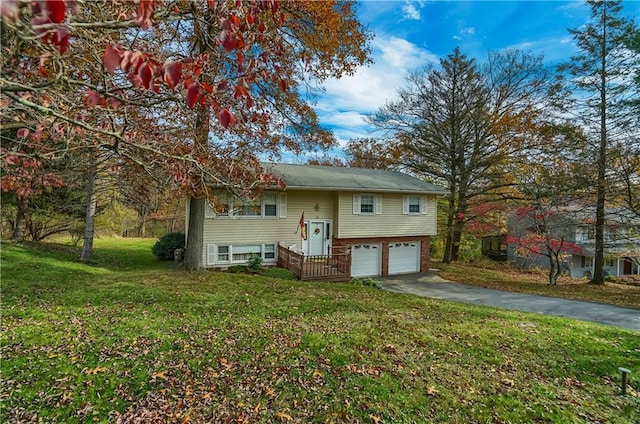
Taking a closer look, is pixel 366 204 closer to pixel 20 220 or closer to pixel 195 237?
pixel 195 237

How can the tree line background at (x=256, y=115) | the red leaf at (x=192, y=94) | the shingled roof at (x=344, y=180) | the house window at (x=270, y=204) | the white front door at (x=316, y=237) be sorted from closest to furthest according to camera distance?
the red leaf at (x=192, y=94)
the tree line background at (x=256, y=115)
the house window at (x=270, y=204)
the shingled roof at (x=344, y=180)
the white front door at (x=316, y=237)

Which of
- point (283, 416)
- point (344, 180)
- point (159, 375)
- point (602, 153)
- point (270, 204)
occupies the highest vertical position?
point (602, 153)

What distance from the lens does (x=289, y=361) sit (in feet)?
15.0

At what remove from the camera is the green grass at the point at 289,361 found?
11.8ft

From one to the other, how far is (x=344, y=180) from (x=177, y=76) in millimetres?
14683

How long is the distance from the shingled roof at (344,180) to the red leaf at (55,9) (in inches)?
487

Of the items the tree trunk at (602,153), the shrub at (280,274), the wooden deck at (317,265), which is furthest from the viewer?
the tree trunk at (602,153)

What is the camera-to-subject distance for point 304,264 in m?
12.9

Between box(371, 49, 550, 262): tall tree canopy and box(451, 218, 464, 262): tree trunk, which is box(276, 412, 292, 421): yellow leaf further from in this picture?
box(451, 218, 464, 262): tree trunk

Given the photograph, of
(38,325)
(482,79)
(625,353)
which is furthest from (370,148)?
(38,325)

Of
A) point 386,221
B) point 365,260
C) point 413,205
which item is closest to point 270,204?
point 365,260

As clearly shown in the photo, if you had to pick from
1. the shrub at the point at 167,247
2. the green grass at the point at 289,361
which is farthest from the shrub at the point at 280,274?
the shrub at the point at 167,247

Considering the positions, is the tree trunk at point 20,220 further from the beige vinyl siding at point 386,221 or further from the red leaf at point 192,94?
the red leaf at point 192,94

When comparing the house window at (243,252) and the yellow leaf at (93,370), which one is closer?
the yellow leaf at (93,370)
